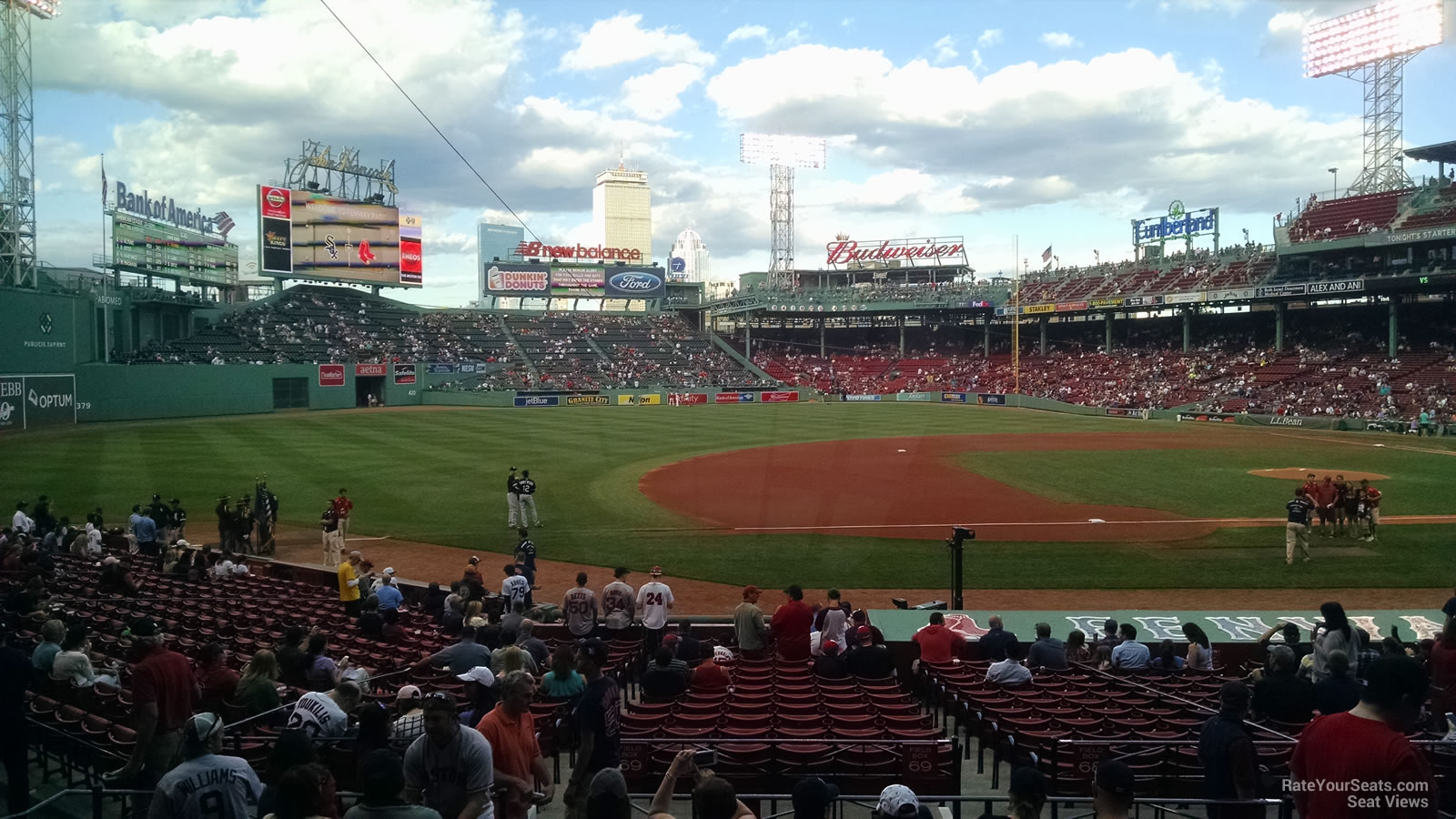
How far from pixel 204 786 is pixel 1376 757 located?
5.34 metres

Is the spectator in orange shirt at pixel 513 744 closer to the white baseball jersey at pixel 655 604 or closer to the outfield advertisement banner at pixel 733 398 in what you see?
the white baseball jersey at pixel 655 604

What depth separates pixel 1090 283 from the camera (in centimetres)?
8075

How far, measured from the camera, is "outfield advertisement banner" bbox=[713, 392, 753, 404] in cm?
8206

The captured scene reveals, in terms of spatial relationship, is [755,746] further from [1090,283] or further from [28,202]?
[1090,283]

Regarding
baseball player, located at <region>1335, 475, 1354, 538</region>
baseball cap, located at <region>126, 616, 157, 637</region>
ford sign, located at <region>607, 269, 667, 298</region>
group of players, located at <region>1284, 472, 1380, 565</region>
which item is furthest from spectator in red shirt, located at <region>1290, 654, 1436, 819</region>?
ford sign, located at <region>607, 269, 667, 298</region>

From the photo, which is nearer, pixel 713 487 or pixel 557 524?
pixel 557 524

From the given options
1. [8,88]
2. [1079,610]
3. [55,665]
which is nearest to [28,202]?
[8,88]

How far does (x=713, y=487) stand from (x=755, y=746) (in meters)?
23.5

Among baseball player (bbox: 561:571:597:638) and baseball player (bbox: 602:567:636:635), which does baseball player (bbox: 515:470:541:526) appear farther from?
baseball player (bbox: 561:571:597:638)

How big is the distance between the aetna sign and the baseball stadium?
19.2 m

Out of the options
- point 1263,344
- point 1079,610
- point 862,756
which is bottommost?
point 1079,610

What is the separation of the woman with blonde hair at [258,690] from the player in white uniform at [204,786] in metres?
2.45

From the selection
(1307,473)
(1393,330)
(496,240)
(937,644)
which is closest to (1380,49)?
(1393,330)

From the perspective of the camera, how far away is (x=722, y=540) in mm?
22453
